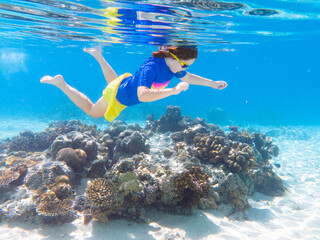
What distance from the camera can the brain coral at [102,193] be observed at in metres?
3.72

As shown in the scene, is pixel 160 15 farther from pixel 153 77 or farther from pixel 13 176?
pixel 13 176

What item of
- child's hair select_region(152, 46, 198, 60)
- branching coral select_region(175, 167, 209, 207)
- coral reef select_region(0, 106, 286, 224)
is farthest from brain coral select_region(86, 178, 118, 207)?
child's hair select_region(152, 46, 198, 60)

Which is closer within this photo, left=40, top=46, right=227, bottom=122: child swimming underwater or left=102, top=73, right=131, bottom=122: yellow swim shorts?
left=40, top=46, right=227, bottom=122: child swimming underwater

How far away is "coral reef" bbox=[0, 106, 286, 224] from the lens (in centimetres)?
392

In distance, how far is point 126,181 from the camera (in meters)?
3.95

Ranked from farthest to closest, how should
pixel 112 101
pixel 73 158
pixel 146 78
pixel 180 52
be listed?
pixel 73 158
pixel 112 101
pixel 180 52
pixel 146 78

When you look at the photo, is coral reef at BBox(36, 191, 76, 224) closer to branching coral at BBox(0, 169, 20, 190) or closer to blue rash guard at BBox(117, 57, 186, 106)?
branching coral at BBox(0, 169, 20, 190)

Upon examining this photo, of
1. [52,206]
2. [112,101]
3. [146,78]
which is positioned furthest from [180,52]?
[52,206]

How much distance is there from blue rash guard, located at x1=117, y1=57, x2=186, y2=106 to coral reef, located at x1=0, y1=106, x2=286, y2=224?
59.6 inches

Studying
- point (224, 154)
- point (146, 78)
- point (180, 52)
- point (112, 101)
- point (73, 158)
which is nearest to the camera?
point (146, 78)

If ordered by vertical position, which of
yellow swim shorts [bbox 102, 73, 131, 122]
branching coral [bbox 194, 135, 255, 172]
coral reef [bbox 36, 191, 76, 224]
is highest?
yellow swim shorts [bbox 102, 73, 131, 122]

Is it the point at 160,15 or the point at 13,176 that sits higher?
the point at 160,15

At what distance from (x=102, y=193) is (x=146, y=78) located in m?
2.55

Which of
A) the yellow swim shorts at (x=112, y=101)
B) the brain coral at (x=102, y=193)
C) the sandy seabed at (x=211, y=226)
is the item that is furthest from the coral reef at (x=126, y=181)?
the yellow swim shorts at (x=112, y=101)
